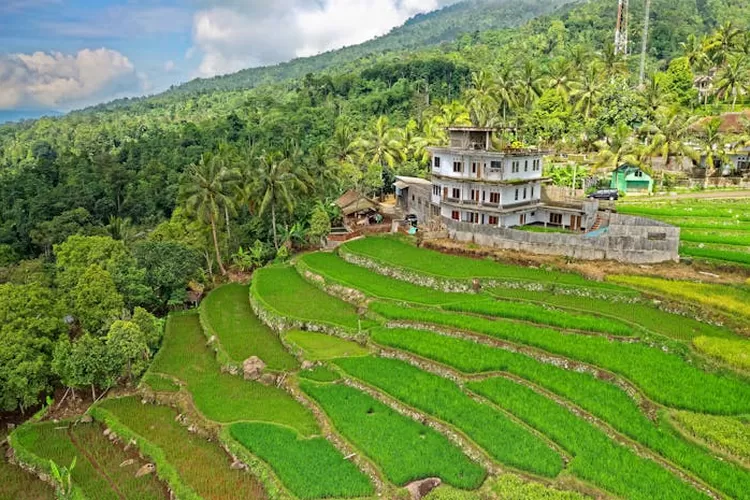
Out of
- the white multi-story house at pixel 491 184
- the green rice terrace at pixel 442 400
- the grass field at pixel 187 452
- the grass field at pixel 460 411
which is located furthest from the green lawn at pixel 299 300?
the white multi-story house at pixel 491 184

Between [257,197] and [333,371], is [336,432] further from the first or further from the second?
[257,197]

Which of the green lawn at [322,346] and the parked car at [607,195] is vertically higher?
the parked car at [607,195]

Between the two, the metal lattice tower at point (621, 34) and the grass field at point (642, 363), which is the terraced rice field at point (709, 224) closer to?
the grass field at point (642, 363)

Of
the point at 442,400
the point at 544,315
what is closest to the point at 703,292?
the point at 544,315

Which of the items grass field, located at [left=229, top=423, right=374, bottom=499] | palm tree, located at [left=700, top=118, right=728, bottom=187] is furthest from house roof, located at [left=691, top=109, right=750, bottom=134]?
grass field, located at [left=229, top=423, right=374, bottom=499]

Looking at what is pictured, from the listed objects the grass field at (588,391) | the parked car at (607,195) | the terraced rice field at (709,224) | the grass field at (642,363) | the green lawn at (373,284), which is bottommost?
the grass field at (588,391)

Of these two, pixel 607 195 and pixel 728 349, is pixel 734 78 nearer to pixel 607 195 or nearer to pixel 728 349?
pixel 607 195
